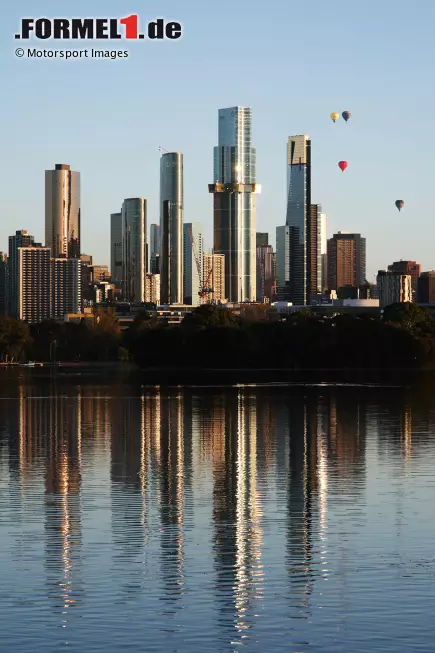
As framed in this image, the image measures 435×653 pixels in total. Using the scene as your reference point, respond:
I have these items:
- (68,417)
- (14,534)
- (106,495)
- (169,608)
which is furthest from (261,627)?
(68,417)

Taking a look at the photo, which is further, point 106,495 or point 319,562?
point 106,495

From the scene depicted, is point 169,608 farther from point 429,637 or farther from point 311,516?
point 311,516

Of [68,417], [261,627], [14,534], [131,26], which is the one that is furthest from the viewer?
[131,26]

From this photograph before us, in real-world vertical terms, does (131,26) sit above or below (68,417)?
above

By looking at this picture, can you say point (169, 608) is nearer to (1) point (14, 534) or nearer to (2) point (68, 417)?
(1) point (14, 534)

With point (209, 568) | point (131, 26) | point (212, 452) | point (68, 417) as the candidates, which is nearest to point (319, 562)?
point (209, 568)

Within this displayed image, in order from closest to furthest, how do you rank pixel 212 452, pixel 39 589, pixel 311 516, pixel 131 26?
1. pixel 39 589
2. pixel 311 516
3. pixel 212 452
4. pixel 131 26
